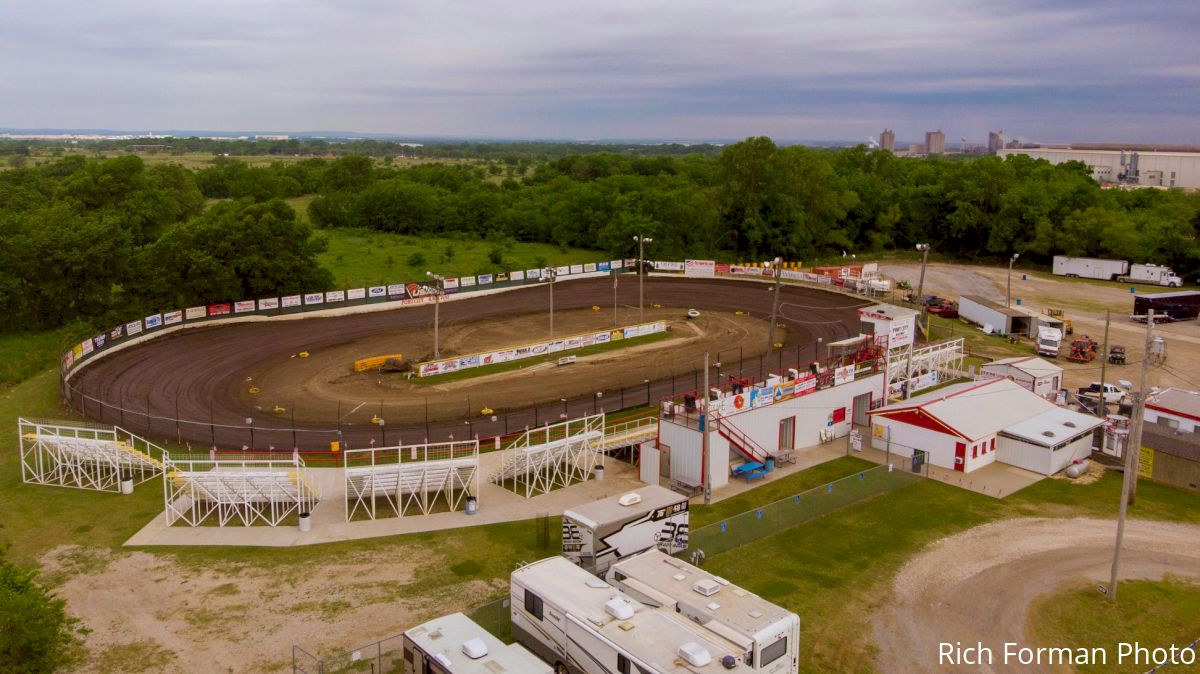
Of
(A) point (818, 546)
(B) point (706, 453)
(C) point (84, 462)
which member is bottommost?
(A) point (818, 546)

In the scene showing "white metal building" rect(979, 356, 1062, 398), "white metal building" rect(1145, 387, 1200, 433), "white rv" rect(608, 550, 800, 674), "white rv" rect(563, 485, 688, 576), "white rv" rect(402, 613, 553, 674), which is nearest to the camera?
"white rv" rect(402, 613, 553, 674)

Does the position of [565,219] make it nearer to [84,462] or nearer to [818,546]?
[84,462]

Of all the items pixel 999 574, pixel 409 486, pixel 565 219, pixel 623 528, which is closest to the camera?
pixel 623 528

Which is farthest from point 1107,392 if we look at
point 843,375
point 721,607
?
point 721,607

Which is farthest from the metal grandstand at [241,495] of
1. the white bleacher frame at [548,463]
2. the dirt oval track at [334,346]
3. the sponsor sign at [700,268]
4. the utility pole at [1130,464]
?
the sponsor sign at [700,268]

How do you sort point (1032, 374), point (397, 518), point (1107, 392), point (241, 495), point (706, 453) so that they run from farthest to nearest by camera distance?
point (1107, 392), point (1032, 374), point (706, 453), point (397, 518), point (241, 495)

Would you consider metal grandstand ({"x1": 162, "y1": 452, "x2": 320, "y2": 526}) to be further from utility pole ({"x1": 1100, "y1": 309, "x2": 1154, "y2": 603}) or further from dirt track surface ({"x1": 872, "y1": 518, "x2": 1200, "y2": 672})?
utility pole ({"x1": 1100, "y1": 309, "x2": 1154, "y2": 603})

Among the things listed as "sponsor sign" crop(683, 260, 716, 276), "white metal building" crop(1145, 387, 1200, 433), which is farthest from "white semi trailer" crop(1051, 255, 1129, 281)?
"white metal building" crop(1145, 387, 1200, 433)
